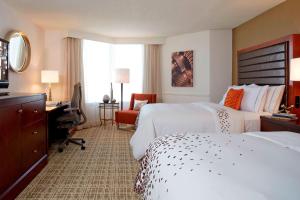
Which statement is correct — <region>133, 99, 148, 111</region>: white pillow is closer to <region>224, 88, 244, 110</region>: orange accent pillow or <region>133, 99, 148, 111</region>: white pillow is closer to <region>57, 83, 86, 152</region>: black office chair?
<region>57, 83, 86, 152</region>: black office chair

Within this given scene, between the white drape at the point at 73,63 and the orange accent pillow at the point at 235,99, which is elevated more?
the white drape at the point at 73,63

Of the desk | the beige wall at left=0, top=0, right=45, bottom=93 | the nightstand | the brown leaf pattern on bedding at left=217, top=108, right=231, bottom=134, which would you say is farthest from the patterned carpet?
the nightstand

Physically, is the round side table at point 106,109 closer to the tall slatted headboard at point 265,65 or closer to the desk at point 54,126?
the desk at point 54,126

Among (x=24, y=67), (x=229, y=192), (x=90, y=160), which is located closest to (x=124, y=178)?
(x=90, y=160)

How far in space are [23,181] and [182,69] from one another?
451cm

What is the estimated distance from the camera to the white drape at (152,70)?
6406 mm

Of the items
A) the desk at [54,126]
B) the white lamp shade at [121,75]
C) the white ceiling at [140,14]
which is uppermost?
the white ceiling at [140,14]

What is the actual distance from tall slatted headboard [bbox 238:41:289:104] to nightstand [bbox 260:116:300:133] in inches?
27.2

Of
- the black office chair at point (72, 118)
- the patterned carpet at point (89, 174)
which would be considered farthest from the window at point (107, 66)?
the patterned carpet at point (89, 174)

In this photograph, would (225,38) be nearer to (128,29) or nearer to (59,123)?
(128,29)

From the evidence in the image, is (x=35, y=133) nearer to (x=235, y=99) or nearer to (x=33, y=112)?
(x=33, y=112)

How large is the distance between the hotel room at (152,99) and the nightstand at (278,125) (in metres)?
0.01

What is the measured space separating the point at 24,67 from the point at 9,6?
1018 millimetres

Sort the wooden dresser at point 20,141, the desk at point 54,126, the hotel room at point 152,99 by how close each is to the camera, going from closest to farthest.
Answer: the hotel room at point 152,99 < the wooden dresser at point 20,141 < the desk at point 54,126
